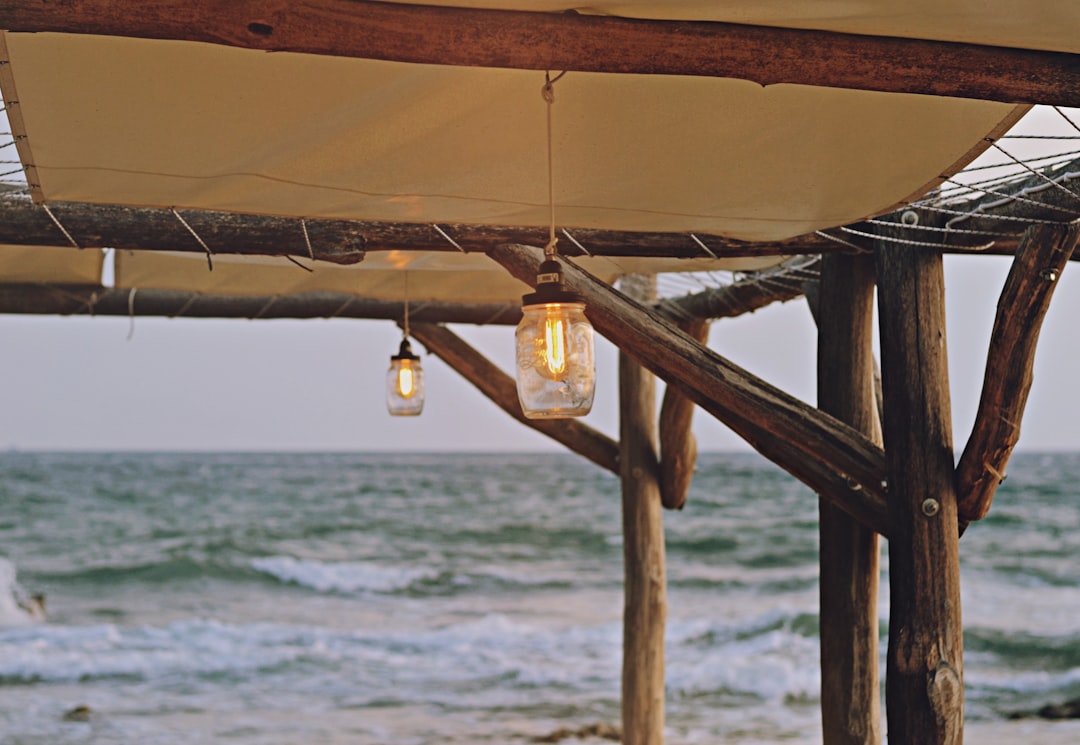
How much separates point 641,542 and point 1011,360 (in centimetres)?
203

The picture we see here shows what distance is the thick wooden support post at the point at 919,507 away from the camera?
2.54 m

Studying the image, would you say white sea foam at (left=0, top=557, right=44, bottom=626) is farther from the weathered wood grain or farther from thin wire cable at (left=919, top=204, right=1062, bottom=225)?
thin wire cable at (left=919, top=204, right=1062, bottom=225)

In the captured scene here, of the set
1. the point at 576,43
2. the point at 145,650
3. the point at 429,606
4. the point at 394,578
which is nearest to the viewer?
the point at 576,43

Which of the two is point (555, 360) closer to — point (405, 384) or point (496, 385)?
point (405, 384)

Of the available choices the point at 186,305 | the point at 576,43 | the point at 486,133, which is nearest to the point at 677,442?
the point at 186,305

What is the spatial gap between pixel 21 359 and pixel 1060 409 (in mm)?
15148

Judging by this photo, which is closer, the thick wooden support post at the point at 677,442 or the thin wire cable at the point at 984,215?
the thin wire cable at the point at 984,215

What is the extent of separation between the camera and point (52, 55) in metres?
1.57

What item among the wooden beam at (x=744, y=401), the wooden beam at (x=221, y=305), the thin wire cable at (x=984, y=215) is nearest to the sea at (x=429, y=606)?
the wooden beam at (x=221, y=305)

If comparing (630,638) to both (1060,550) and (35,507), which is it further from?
(35,507)

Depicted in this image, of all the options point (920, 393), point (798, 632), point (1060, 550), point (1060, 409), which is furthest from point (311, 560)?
point (920, 393)

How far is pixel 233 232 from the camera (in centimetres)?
262

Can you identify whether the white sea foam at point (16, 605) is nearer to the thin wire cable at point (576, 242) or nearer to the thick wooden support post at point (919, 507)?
the thin wire cable at point (576, 242)

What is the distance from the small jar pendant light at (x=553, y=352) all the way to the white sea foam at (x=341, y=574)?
1117 centimetres
